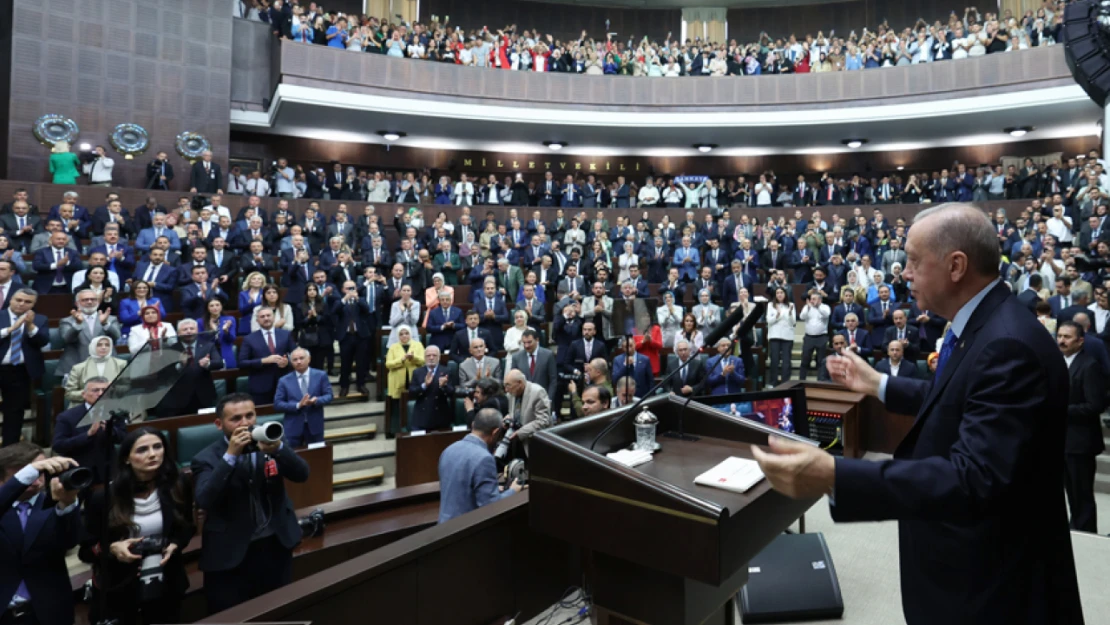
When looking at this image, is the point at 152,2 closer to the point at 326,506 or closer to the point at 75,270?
the point at 75,270

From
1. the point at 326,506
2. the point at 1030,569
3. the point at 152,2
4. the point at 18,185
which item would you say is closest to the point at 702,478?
the point at 1030,569

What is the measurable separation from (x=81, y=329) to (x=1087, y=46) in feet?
40.0

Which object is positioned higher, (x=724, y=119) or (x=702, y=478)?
(x=724, y=119)

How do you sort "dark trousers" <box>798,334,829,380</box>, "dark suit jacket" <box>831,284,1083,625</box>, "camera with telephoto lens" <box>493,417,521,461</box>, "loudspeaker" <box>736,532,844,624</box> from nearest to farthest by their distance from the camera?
"dark suit jacket" <box>831,284,1083,625</box>
"loudspeaker" <box>736,532,844,624</box>
"camera with telephoto lens" <box>493,417,521,461</box>
"dark trousers" <box>798,334,829,380</box>

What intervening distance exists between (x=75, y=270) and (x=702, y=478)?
6846mm

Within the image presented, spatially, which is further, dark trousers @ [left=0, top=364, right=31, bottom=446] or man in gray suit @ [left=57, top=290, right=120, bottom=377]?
man in gray suit @ [left=57, top=290, right=120, bottom=377]

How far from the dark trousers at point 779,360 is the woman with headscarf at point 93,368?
6.07 metres

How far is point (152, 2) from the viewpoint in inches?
438

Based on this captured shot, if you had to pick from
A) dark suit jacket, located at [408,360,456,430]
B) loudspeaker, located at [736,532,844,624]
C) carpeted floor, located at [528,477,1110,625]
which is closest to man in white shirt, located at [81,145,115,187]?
dark suit jacket, located at [408,360,456,430]

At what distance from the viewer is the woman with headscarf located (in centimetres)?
450

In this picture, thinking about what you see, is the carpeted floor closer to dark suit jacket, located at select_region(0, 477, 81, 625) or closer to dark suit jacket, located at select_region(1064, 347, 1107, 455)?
dark suit jacket, located at select_region(1064, 347, 1107, 455)

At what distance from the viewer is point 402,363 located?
5816 millimetres

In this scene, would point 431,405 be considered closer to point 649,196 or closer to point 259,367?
point 259,367

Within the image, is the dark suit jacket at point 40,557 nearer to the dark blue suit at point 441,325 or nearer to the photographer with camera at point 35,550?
the photographer with camera at point 35,550
